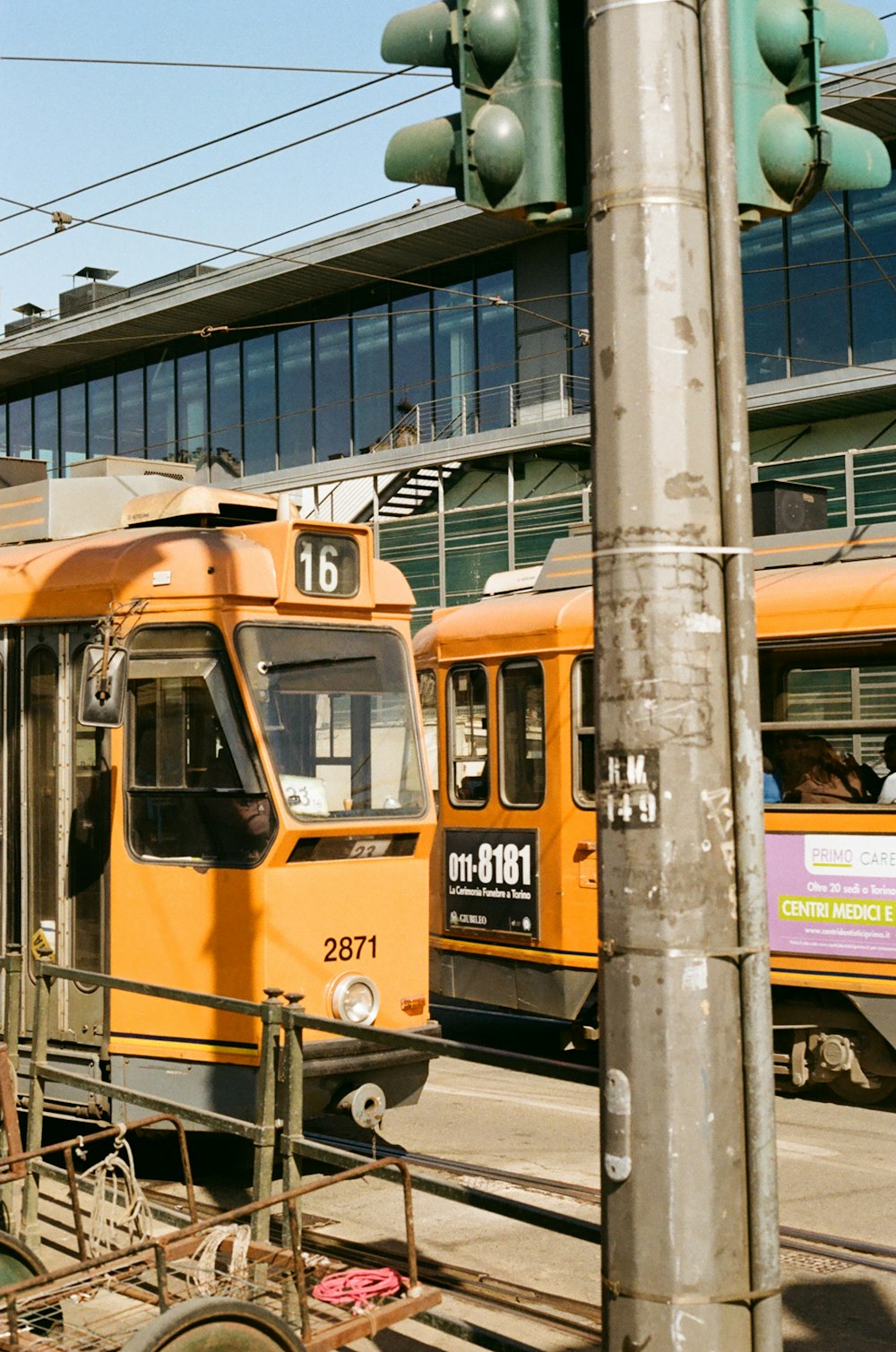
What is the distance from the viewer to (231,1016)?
7434 mm

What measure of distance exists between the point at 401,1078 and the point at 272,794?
5.02 ft

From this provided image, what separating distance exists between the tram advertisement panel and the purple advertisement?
191cm

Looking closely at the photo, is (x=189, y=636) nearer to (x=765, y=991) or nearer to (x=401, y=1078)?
(x=401, y=1078)

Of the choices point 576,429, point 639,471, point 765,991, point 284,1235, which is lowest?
point 284,1235

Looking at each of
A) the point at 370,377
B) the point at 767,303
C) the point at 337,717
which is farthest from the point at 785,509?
the point at 370,377

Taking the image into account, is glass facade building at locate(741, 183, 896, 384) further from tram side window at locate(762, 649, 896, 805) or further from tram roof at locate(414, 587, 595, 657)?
tram side window at locate(762, 649, 896, 805)

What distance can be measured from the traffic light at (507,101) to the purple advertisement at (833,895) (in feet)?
21.5

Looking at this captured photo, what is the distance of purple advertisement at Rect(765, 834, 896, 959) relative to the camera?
9336mm

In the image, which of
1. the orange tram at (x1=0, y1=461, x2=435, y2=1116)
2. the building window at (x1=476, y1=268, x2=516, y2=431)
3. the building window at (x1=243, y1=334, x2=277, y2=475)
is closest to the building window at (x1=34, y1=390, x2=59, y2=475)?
the building window at (x1=243, y1=334, x2=277, y2=475)

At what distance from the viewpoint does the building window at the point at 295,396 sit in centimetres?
3153

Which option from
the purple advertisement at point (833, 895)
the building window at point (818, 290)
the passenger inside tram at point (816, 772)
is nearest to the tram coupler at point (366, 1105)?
the purple advertisement at point (833, 895)

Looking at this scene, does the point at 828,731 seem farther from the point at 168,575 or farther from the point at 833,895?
the point at 168,575

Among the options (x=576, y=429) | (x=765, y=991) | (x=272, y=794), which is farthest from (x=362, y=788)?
(x=576, y=429)

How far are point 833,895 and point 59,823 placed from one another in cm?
446
